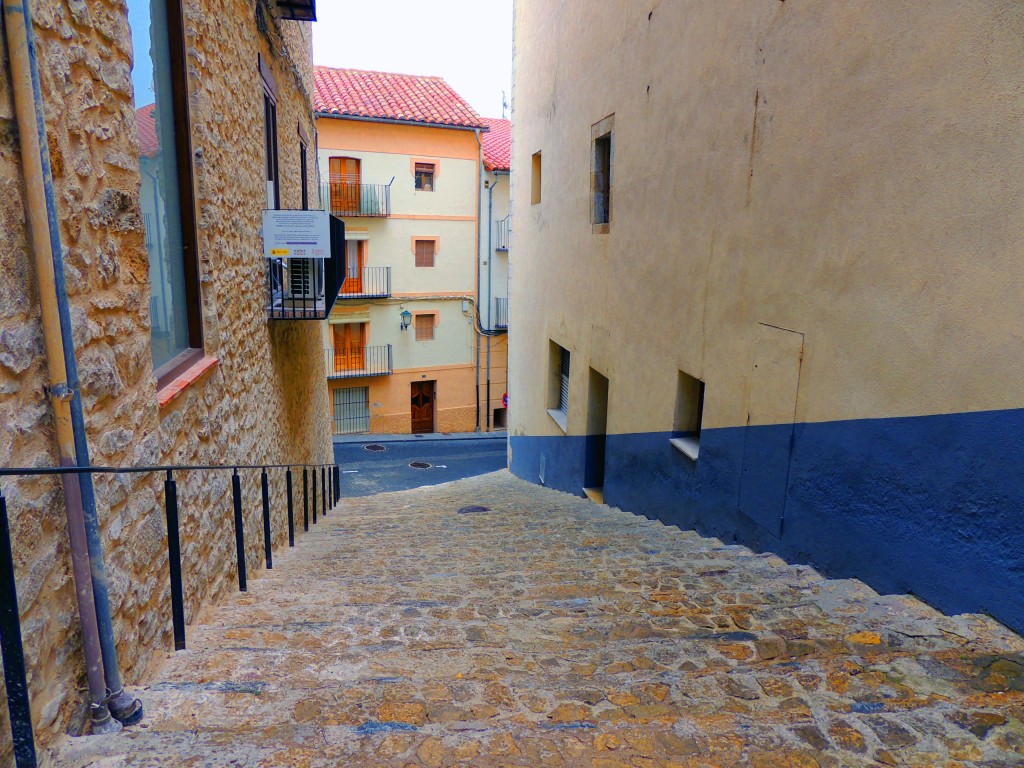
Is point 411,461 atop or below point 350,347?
below

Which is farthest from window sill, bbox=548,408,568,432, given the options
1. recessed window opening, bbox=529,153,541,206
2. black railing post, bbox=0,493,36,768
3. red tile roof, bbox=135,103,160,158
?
black railing post, bbox=0,493,36,768

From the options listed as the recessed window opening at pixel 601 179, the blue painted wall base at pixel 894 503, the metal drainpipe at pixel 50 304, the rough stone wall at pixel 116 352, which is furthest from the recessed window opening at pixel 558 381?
the metal drainpipe at pixel 50 304

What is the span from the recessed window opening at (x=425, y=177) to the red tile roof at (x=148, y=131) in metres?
18.4

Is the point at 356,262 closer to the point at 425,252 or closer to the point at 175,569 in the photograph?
the point at 425,252

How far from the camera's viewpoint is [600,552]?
495 centimetres

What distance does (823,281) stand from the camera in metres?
4.16

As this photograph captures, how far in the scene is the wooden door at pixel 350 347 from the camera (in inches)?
841

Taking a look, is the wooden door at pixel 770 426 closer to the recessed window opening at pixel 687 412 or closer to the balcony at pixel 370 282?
the recessed window opening at pixel 687 412

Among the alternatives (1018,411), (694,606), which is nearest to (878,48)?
(1018,411)

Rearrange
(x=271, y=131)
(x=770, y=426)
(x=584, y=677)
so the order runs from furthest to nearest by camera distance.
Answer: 1. (x=271, y=131)
2. (x=770, y=426)
3. (x=584, y=677)

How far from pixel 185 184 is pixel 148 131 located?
47 cm

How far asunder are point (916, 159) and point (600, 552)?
9.83 feet

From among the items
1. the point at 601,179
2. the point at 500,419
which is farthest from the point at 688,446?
the point at 500,419

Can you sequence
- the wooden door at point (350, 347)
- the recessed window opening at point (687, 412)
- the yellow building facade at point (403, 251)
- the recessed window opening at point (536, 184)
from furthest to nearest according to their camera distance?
the wooden door at point (350, 347) < the yellow building facade at point (403, 251) < the recessed window opening at point (536, 184) < the recessed window opening at point (687, 412)
